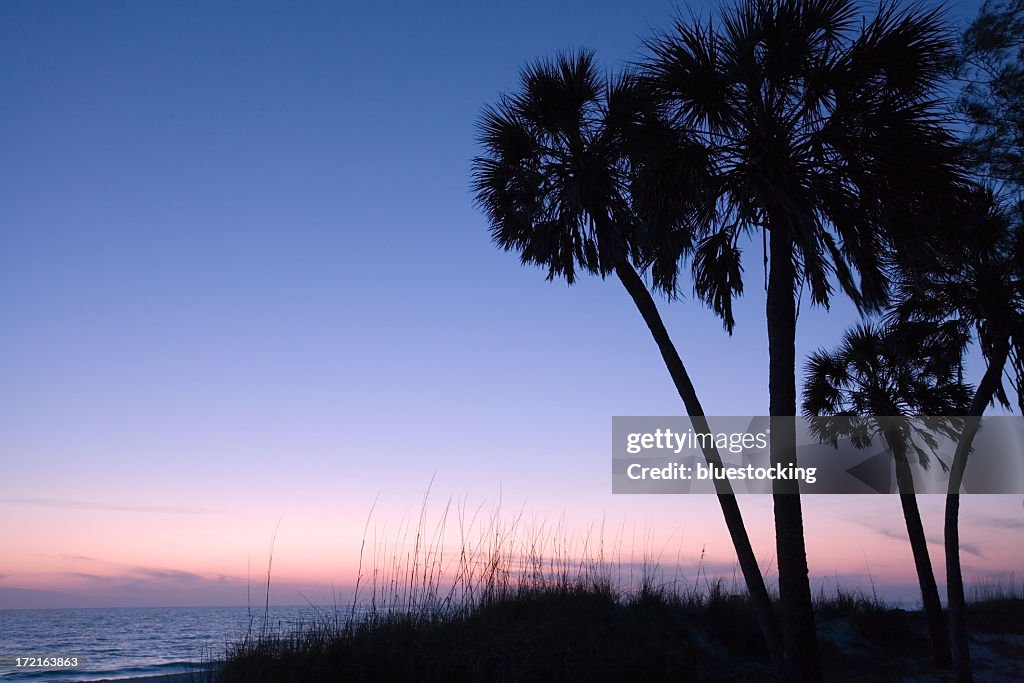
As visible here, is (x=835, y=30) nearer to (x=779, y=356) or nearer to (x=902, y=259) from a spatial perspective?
(x=902, y=259)

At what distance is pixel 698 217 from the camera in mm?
9992

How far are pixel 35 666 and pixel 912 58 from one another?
23.0m

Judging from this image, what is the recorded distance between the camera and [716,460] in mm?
10438

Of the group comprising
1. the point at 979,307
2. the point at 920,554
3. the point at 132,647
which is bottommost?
the point at 132,647

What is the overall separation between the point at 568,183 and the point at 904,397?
32.8ft

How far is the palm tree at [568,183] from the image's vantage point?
37.8ft

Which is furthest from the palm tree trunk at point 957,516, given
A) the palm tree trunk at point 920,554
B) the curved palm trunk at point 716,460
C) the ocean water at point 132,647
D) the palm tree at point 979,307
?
the ocean water at point 132,647

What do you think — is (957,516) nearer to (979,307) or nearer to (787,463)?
(979,307)

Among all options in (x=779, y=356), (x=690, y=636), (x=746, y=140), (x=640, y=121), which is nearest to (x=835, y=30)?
(x=746, y=140)

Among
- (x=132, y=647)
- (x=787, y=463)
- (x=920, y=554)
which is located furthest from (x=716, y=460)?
(x=132, y=647)

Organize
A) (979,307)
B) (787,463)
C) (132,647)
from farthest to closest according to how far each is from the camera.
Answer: (132,647), (979,307), (787,463)

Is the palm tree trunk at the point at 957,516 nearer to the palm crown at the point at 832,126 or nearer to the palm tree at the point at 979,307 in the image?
the palm tree at the point at 979,307

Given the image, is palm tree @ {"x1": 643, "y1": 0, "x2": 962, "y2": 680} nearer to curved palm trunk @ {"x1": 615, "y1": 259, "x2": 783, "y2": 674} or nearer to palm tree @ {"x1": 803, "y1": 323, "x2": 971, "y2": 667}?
curved palm trunk @ {"x1": 615, "y1": 259, "x2": 783, "y2": 674}

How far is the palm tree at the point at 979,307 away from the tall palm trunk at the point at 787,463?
3581 millimetres
